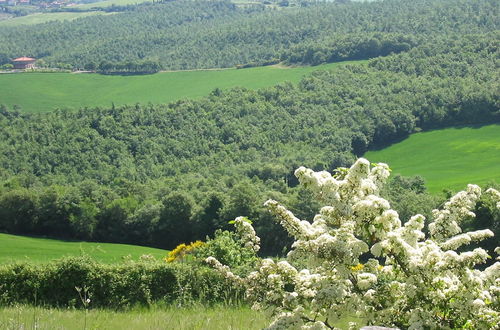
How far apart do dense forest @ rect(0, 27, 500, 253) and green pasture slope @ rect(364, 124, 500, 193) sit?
Answer: 2.55 meters

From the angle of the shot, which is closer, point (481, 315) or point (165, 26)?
point (481, 315)

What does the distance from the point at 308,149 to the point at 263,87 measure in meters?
20.5

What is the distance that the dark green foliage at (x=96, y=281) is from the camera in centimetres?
1577

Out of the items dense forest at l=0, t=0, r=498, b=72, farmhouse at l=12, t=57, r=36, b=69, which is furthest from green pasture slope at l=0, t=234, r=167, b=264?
farmhouse at l=12, t=57, r=36, b=69

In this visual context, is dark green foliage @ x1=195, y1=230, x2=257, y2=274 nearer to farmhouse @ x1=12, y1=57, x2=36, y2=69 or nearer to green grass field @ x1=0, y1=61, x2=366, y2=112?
green grass field @ x1=0, y1=61, x2=366, y2=112

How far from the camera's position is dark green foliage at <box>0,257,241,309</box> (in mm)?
15773

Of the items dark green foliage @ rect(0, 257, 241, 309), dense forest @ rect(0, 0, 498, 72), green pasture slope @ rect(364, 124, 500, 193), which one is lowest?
green pasture slope @ rect(364, 124, 500, 193)

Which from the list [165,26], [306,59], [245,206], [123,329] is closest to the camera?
[123,329]

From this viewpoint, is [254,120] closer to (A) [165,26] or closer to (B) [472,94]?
(B) [472,94]

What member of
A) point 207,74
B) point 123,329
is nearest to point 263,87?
point 207,74

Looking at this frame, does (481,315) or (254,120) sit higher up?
(481,315)

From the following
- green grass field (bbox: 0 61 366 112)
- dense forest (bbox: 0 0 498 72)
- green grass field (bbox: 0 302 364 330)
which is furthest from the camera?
dense forest (bbox: 0 0 498 72)

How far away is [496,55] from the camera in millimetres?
92000

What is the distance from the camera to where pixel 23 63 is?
141375 mm
